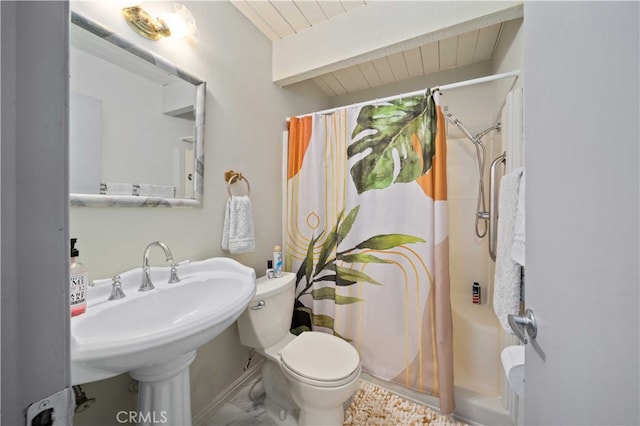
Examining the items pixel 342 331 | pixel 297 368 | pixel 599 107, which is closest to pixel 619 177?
pixel 599 107

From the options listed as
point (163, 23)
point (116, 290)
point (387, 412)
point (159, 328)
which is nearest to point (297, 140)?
point (163, 23)

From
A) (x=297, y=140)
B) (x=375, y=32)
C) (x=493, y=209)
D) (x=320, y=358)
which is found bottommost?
(x=320, y=358)

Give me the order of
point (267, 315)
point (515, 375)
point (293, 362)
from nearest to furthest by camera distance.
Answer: point (515, 375)
point (293, 362)
point (267, 315)

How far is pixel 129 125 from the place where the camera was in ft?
3.21

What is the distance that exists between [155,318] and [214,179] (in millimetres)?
696

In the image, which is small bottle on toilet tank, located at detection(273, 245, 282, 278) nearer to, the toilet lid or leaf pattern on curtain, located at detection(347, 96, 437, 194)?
the toilet lid

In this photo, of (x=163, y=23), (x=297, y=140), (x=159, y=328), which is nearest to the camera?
(x=159, y=328)

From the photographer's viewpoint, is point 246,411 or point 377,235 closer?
point 246,411

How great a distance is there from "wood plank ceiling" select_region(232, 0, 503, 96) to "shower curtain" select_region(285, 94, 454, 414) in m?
0.55

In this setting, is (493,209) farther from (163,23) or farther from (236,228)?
(163,23)

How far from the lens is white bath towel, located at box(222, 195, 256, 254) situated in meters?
1.32

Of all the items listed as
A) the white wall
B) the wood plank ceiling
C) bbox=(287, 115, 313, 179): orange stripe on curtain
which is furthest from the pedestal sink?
the wood plank ceiling

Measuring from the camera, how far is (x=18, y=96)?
0.77ft

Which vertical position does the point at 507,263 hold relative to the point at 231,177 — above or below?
Answer: below
